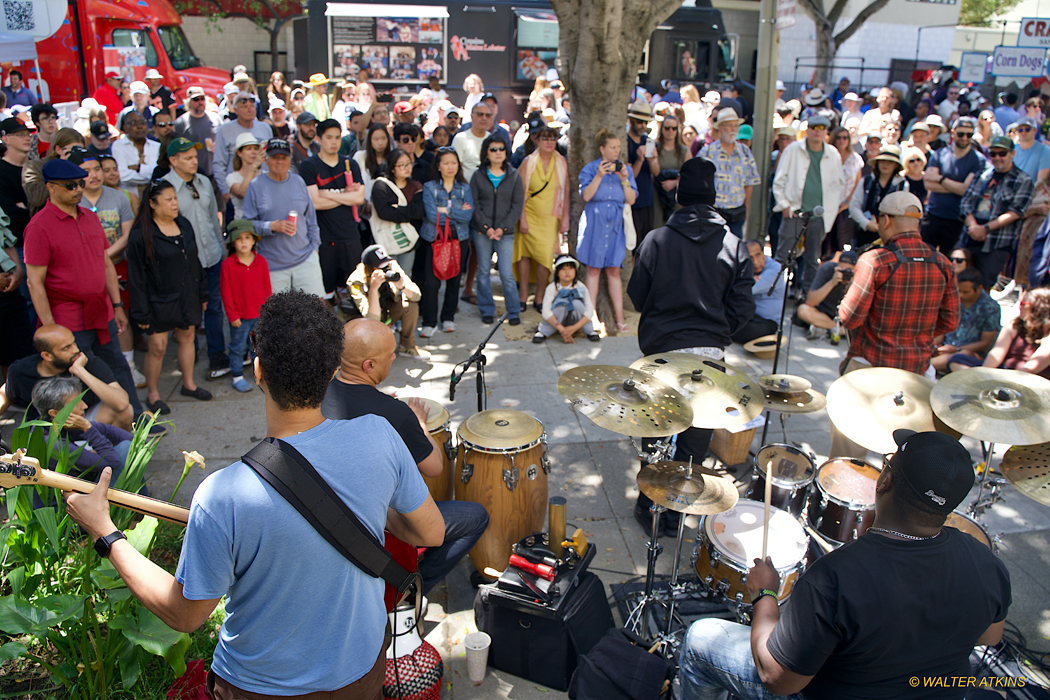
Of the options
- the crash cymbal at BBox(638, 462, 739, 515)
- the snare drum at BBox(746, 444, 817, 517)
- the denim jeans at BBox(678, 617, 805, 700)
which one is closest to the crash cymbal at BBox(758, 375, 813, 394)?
the snare drum at BBox(746, 444, 817, 517)

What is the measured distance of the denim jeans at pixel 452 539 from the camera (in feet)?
11.4

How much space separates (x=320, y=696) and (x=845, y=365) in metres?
4.00

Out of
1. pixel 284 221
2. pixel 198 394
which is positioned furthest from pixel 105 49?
pixel 198 394

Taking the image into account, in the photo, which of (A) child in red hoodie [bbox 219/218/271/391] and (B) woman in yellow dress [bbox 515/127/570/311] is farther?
(B) woman in yellow dress [bbox 515/127/570/311]

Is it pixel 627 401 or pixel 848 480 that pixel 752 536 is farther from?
pixel 627 401

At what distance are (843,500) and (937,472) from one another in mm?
1665

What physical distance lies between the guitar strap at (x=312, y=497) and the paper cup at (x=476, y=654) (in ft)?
4.76

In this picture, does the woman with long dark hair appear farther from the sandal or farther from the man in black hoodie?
the man in black hoodie

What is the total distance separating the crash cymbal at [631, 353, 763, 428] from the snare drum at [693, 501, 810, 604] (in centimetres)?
52

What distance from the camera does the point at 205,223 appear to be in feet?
19.9

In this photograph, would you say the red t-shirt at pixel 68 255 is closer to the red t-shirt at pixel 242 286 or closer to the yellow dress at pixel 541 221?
the red t-shirt at pixel 242 286

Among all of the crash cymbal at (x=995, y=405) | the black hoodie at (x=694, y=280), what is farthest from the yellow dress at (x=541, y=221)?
the crash cymbal at (x=995, y=405)

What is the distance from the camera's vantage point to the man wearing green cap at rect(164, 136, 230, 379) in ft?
19.2

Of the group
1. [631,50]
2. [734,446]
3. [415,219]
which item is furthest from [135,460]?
[631,50]
